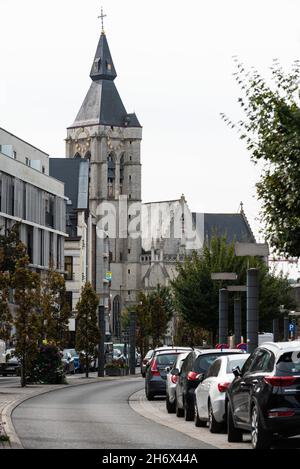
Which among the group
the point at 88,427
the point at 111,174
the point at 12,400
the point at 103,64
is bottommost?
the point at 12,400

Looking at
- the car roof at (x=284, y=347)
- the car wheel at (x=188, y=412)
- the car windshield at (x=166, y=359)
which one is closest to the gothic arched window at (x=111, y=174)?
the car windshield at (x=166, y=359)

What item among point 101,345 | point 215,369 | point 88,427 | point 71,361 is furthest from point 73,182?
point 215,369

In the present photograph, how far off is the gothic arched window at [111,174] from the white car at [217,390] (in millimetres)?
171929

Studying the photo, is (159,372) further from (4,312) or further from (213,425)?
(213,425)

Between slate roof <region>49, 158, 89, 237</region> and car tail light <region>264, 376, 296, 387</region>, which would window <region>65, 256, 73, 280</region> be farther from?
car tail light <region>264, 376, 296, 387</region>

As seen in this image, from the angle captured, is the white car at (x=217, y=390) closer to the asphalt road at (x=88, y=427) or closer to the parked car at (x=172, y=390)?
the asphalt road at (x=88, y=427)

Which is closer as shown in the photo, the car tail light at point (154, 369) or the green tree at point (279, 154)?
the green tree at point (279, 154)

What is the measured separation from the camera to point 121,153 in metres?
200

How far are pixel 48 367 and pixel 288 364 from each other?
108 feet

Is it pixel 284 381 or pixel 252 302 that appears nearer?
pixel 284 381

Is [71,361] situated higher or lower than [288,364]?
lower

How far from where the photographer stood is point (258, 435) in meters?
18.5

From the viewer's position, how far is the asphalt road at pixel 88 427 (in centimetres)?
2014
